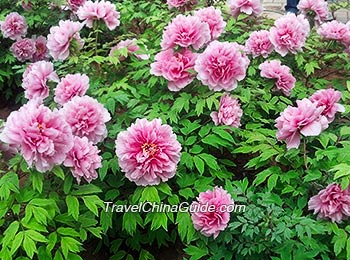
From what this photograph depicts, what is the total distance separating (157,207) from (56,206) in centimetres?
41

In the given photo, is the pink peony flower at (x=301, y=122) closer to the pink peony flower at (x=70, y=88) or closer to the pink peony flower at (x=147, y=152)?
the pink peony flower at (x=147, y=152)

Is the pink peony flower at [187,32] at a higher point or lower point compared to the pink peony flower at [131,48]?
higher

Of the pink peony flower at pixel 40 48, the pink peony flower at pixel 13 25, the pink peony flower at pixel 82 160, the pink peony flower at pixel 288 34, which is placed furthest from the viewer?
the pink peony flower at pixel 40 48

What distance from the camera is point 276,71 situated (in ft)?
8.79

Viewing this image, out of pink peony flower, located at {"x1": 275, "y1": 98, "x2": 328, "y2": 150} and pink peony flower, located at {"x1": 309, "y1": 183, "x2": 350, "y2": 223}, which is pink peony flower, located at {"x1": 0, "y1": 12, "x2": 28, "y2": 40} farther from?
pink peony flower, located at {"x1": 309, "y1": 183, "x2": 350, "y2": 223}

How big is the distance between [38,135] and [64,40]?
0.96m

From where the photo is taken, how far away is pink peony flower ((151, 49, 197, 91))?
2504mm

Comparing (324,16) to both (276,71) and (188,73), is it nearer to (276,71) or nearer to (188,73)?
(276,71)

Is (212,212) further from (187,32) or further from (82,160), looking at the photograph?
(187,32)

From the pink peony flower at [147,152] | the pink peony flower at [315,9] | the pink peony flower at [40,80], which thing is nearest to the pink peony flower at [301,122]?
the pink peony flower at [147,152]

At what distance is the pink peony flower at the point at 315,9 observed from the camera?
318 centimetres

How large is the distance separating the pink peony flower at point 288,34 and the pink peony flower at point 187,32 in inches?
16.9

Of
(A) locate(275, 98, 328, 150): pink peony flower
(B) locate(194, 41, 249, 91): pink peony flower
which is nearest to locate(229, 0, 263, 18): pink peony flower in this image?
(B) locate(194, 41, 249, 91): pink peony flower

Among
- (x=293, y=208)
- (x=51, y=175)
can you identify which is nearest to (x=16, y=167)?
(x=51, y=175)
